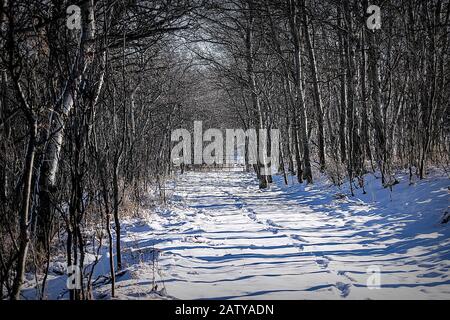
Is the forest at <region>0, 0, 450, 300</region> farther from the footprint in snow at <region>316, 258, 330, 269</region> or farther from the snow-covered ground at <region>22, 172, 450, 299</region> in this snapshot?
the snow-covered ground at <region>22, 172, 450, 299</region>

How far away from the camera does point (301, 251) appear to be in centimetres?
429

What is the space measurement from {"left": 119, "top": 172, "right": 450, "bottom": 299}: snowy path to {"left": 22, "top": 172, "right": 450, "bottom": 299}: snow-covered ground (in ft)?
0.03

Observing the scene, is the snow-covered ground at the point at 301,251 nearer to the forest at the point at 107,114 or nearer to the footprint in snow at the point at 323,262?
the footprint in snow at the point at 323,262

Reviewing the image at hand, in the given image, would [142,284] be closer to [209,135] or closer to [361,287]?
[361,287]

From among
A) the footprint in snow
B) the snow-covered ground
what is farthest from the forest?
the snow-covered ground

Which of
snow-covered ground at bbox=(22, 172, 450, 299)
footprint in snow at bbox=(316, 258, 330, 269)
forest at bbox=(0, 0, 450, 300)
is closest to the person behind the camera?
forest at bbox=(0, 0, 450, 300)

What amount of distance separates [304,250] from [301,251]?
2.3 inches

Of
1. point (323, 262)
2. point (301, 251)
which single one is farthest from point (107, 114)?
point (323, 262)

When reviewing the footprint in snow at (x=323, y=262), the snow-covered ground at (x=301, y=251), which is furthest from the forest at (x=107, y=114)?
the snow-covered ground at (x=301, y=251)

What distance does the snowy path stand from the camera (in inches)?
123

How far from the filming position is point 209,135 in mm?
31016

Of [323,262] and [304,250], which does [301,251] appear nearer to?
[304,250]

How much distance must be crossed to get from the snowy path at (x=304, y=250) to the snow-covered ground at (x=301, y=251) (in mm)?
10
